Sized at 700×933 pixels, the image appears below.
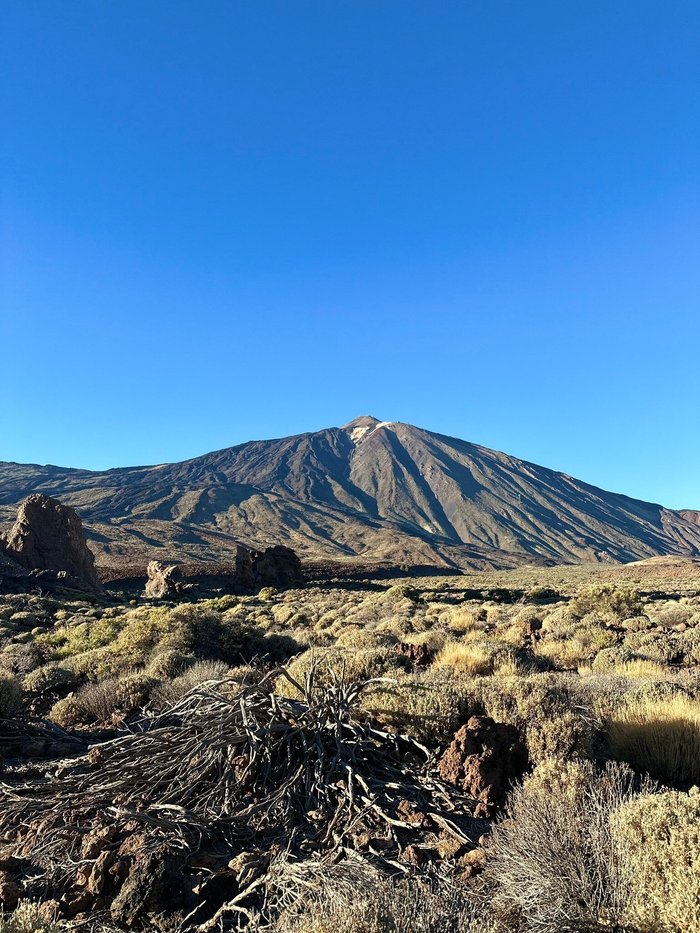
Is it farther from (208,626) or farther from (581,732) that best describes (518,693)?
(208,626)

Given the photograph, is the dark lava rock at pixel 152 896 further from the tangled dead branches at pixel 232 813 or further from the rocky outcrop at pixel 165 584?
the rocky outcrop at pixel 165 584

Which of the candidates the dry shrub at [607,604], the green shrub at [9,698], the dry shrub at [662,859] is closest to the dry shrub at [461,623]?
the dry shrub at [607,604]

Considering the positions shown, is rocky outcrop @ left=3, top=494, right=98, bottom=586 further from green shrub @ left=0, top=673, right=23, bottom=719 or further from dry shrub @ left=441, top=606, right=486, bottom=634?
green shrub @ left=0, top=673, right=23, bottom=719

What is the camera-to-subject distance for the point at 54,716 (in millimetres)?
7453

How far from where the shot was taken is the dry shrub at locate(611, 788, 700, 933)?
7.86 feet

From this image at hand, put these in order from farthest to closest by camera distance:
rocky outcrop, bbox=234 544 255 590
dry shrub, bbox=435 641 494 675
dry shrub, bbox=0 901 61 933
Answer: rocky outcrop, bbox=234 544 255 590, dry shrub, bbox=435 641 494 675, dry shrub, bbox=0 901 61 933

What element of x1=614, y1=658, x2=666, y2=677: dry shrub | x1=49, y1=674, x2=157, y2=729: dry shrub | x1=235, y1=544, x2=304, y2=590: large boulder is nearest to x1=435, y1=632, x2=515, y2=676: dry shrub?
x1=614, y1=658, x2=666, y2=677: dry shrub

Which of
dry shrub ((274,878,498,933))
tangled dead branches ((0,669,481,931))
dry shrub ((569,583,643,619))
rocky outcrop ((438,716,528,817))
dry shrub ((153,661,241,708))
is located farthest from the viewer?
dry shrub ((569,583,643,619))

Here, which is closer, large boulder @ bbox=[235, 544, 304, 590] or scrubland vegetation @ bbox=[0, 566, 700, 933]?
scrubland vegetation @ bbox=[0, 566, 700, 933]

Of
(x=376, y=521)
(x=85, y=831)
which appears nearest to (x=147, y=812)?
(x=85, y=831)

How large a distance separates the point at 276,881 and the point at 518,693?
10.9ft

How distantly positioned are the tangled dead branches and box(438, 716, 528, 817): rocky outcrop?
0.14 metres

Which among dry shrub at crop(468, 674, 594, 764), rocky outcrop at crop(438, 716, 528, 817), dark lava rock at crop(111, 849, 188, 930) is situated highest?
dry shrub at crop(468, 674, 594, 764)

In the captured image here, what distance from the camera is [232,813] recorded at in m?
3.86
